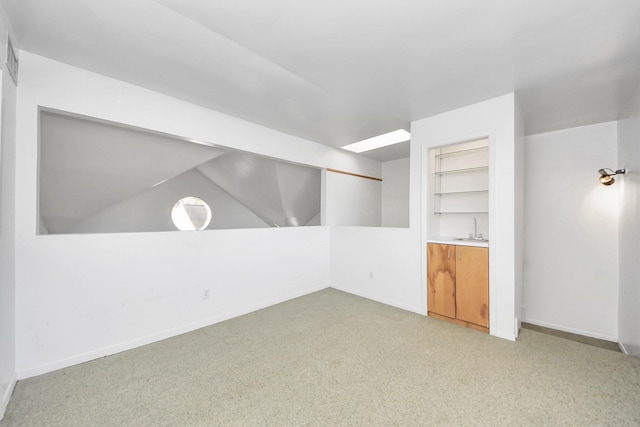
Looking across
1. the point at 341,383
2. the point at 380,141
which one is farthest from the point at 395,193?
the point at 341,383

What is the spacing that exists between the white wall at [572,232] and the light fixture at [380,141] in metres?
1.60

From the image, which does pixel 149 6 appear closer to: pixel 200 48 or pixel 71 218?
pixel 200 48

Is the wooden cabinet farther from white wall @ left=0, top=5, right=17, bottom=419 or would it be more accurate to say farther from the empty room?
white wall @ left=0, top=5, right=17, bottom=419

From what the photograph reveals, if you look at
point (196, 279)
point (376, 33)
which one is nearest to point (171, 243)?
point (196, 279)

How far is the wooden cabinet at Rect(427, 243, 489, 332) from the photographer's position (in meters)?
2.61

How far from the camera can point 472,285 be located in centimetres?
268

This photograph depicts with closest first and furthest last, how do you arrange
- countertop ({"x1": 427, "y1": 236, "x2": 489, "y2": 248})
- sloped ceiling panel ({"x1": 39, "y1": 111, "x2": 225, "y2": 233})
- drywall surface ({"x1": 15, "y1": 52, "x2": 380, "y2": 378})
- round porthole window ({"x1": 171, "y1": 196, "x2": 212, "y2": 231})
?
drywall surface ({"x1": 15, "y1": 52, "x2": 380, "y2": 378}), sloped ceiling panel ({"x1": 39, "y1": 111, "x2": 225, "y2": 233}), countertop ({"x1": 427, "y1": 236, "x2": 489, "y2": 248}), round porthole window ({"x1": 171, "y1": 196, "x2": 212, "y2": 231})

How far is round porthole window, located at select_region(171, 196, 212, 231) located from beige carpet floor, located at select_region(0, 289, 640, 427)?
3354 mm

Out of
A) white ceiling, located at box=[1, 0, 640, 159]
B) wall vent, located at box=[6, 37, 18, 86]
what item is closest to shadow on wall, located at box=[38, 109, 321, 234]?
wall vent, located at box=[6, 37, 18, 86]

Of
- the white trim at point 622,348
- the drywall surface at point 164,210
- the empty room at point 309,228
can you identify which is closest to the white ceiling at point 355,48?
the empty room at point 309,228

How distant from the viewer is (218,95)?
248 cm

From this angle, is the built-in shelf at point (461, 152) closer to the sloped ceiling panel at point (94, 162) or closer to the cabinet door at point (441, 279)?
the cabinet door at point (441, 279)

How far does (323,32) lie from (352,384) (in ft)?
7.85

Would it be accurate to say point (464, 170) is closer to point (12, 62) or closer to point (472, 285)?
point (472, 285)
